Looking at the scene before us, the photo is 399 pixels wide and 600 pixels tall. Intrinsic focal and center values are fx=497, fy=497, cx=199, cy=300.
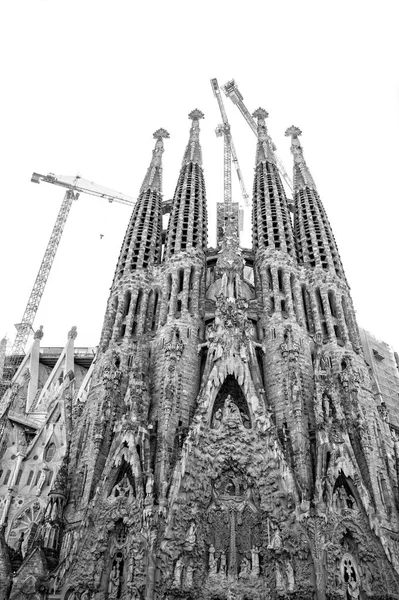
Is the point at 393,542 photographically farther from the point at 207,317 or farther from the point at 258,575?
the point at 207,317

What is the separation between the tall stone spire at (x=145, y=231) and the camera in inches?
1148

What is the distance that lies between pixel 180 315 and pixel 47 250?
34163 mm

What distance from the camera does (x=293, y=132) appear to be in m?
39.6

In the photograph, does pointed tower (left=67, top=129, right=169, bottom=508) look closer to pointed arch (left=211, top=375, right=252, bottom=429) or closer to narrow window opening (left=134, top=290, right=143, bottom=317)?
narrow window opening (left=134, top=290, right=143, bottom=317)

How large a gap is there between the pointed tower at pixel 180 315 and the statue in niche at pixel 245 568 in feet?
13.6

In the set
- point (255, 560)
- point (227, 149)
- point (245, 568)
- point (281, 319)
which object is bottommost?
point (245, 568)

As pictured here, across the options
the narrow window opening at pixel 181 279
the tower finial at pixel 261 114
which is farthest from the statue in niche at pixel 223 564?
the tower finial at pixel 261 114

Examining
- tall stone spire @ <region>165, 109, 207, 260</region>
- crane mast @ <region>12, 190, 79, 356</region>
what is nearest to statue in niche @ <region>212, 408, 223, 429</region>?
tall stone spire @ <region>165, 109, 207, 260</region>

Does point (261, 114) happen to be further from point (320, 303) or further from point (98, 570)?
point (98, 570)

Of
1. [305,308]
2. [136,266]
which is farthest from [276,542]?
[136,266]

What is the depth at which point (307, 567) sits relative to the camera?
56.5ft

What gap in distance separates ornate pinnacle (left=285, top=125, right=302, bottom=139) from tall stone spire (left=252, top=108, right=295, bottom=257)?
243cm

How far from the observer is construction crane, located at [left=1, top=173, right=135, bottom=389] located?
45.2 meters

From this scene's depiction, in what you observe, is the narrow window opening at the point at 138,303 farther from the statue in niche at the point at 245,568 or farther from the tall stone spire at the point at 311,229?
the statue in niche at the point at 245,568
